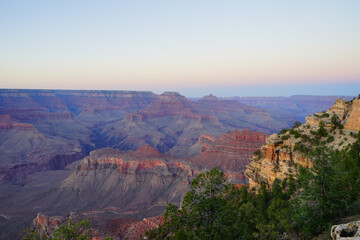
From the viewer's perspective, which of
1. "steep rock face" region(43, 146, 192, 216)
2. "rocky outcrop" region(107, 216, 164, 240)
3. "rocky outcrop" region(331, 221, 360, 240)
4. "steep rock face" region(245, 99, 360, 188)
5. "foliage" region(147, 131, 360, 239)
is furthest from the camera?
"steep rock face" region(43, 146, 192, 216)

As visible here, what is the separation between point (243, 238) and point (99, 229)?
37885 mm

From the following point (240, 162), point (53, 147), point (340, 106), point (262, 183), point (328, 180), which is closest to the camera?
point (328, 180)

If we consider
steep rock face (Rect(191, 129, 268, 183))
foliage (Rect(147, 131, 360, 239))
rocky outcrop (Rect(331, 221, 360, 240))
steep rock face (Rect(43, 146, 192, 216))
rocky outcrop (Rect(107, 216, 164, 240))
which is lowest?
steep rock face (Rect(43, 146, 192, 216))

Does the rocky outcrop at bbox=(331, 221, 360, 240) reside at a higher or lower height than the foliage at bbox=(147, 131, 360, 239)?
higher

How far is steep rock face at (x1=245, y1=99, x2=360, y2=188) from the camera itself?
2641 centimetres

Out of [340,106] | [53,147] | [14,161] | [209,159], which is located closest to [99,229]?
[340,106]

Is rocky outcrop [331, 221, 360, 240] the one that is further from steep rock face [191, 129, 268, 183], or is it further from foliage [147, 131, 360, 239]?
steep rock face [191, 129, 268, 183]

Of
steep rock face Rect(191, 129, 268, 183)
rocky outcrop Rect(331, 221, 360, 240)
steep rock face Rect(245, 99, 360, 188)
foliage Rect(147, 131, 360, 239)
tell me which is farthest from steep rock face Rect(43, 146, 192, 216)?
rocky outcrop Rect(331, 221, 360, 240)

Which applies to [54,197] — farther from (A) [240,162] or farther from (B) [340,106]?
(B) [340,106]

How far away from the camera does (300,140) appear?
1150 inches

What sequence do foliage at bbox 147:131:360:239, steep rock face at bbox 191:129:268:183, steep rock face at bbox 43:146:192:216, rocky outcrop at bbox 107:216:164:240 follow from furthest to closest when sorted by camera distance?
steep rock face at bbox 191:129:268:183 → steep rock face at bbox 43:146:192:216 → rocky outcrop at bbox 107:216:164:240 → foliage at bbox 147:131:360:239

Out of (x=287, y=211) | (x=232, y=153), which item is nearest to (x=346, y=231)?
(x=287, y=211)

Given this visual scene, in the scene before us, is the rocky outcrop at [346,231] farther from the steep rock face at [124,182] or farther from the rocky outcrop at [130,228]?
the steep rock face at [124,182]

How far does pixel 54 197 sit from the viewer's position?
80500mm
